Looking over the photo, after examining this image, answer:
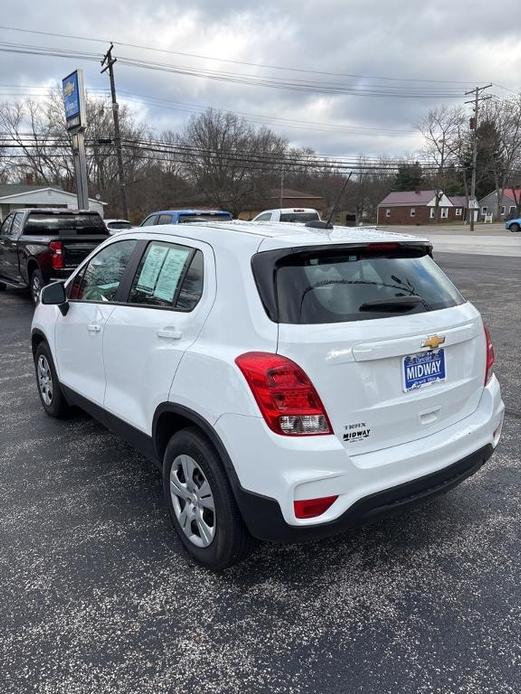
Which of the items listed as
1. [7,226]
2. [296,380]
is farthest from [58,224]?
[296,380]

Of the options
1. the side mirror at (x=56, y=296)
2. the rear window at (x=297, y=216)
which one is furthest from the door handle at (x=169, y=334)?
the rear window at (x=297, y=216)

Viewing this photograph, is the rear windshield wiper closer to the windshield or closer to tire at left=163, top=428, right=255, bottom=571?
tire at left=163, top=428, right=255, bottom=571

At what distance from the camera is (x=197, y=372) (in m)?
2.47

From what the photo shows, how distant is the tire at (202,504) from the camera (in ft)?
8.01

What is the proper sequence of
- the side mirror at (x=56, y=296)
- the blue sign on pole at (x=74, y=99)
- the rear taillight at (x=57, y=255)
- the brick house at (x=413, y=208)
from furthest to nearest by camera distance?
1. the brick house at (x=413, y=208)
2. the blue sign on pole at (x=74, y=99)
3. the rear taillight at (x=57, y=255)
4. the side mirror at (x=56, y=296)

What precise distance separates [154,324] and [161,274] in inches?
13.4

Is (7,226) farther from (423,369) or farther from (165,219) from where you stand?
(423,369)

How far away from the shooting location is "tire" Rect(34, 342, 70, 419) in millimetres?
4480

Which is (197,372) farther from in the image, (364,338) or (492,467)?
(492,467)

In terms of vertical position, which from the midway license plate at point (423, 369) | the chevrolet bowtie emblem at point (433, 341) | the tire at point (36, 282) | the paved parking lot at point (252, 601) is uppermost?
the chevrolet bowtie emblem at point (433, 341)

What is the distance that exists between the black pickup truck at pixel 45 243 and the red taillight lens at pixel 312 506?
861 centimetres

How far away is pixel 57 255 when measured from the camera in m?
9.66

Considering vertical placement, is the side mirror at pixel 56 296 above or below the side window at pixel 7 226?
below

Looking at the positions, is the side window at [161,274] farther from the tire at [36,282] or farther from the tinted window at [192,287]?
the tire at [36,282]
